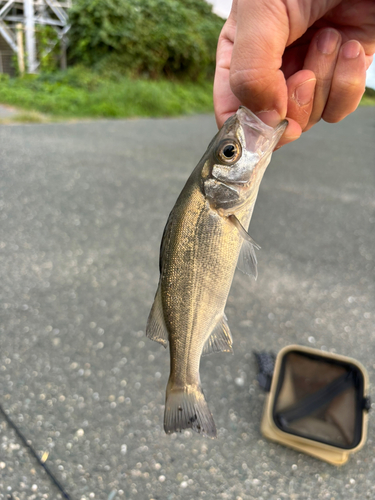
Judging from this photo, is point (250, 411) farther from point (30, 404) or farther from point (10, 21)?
point (10, 21)

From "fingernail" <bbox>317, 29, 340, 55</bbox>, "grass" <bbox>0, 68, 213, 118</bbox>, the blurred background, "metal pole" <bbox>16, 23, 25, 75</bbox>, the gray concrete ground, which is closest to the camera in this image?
"fingernail" <bbox>317, 29, 340, 55</bbox>

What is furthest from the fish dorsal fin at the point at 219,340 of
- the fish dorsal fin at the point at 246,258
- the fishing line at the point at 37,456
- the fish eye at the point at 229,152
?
the fishing line at the point at 37,456

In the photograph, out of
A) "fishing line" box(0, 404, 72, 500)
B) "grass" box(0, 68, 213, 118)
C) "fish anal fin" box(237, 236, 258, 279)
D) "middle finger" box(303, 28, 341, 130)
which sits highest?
"middle finger" box(303, 28, 341, 130)

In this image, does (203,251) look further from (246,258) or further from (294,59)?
(294,59)

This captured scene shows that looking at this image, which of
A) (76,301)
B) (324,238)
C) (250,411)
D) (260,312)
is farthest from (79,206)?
(250,411)

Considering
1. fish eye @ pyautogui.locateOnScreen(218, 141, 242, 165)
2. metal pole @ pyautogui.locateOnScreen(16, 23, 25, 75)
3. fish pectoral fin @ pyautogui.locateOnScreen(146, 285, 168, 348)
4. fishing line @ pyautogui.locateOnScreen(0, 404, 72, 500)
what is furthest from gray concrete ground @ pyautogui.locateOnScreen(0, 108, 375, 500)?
metal pole @ pyautogui.locateOnScreen(16, 23, 25, 75)

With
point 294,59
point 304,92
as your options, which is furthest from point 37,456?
Result: point 294,59

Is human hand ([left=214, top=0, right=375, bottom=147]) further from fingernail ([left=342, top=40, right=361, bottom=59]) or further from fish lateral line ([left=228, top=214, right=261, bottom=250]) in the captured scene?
fish lateral line ([left=228, top=214, right=261, bottom=250])
